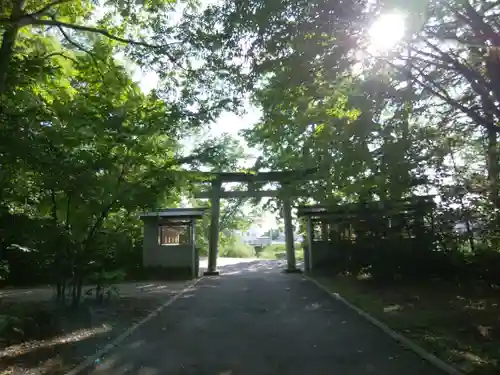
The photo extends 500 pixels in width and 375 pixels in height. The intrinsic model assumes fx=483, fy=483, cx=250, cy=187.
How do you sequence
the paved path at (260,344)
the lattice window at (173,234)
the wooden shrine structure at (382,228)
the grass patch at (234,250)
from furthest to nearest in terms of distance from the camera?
the grass patch at (234,250), the lattice window at (173,234), the wooden shrine structure at (382,228), the paved path at (260,344)

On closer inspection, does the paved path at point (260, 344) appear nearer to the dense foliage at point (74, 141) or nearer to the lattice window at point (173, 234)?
the dense foliage at point (74, 141)

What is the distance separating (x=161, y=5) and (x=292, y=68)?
16.8 feet

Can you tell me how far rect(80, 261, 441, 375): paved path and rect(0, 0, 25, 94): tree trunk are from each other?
16.0ft

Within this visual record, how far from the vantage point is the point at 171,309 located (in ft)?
37.4

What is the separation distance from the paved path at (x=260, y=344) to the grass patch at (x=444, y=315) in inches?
18.4

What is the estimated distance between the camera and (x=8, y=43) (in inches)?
333

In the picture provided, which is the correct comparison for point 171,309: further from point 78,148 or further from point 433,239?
point 433,239

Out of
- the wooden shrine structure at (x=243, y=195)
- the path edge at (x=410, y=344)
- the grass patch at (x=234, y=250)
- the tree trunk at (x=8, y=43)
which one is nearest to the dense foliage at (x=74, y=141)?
the tree trunk at (x=8, y=43)

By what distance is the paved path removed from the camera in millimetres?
5996

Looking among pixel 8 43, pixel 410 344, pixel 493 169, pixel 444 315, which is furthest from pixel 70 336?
pixel 493 169

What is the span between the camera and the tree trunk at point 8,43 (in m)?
8.12

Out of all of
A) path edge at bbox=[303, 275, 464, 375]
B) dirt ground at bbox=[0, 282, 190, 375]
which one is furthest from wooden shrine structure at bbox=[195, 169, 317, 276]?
path edge at bbox=[303, 275, 464, 375]

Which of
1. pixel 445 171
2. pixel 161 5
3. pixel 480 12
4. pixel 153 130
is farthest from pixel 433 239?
pixel 161 5

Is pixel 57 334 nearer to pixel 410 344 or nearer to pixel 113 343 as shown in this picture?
pixel 113 343
